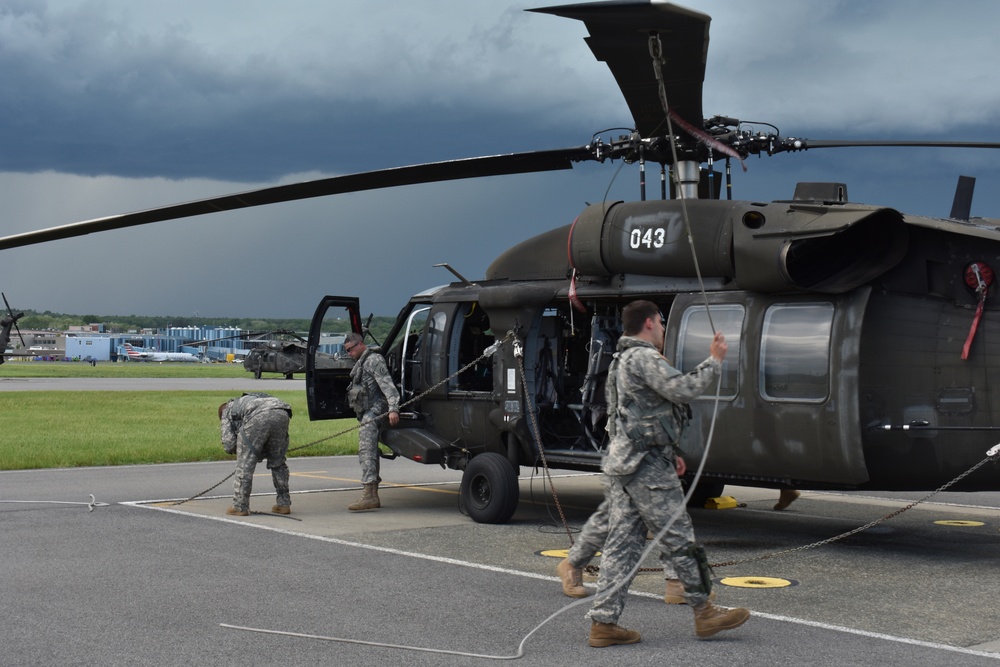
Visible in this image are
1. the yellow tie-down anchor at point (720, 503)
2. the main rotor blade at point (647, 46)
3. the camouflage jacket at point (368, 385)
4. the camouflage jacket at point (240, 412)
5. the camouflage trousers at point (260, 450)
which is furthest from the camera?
the yellow tie-down anchor at point (720, 503)

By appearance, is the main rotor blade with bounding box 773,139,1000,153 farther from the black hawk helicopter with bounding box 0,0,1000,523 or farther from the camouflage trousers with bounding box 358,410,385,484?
the camouflage trousers with bounding box 358,410,385,484

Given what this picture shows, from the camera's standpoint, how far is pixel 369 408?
12.3 meters

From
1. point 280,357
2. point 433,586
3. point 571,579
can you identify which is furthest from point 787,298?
point 280,357

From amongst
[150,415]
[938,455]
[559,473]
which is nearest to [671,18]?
[938,455]

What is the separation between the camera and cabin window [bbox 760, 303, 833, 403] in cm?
869

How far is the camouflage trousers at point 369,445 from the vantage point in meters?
12.2

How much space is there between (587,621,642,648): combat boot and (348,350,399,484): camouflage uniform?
6511 millimetres

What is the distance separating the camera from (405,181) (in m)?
9.96

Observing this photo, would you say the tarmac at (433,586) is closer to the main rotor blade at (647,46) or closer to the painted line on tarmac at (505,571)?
the painted line on tarmac at (505,571)

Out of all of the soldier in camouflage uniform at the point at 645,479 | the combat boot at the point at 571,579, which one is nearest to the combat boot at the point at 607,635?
the soldier in camouflage uniform at the point at 645,479

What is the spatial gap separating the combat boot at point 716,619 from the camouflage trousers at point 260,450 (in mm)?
6526

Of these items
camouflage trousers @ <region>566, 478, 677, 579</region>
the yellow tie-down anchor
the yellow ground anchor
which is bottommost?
the yellow tie-down anchor

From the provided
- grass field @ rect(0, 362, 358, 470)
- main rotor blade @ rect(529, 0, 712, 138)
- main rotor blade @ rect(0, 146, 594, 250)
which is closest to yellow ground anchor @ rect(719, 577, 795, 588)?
main rotor blade @ rect(529, 0, 712, 138)

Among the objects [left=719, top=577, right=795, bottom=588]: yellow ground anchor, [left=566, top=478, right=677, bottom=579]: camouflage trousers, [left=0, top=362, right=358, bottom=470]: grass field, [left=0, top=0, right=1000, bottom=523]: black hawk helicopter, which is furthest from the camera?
[left=0, top=362, right=358, bottom=470]: grass field
